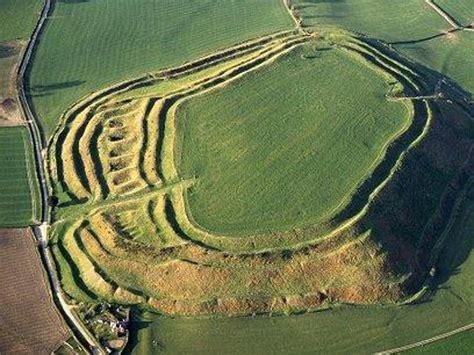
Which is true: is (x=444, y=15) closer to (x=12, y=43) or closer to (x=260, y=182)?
(x=260, y=182)

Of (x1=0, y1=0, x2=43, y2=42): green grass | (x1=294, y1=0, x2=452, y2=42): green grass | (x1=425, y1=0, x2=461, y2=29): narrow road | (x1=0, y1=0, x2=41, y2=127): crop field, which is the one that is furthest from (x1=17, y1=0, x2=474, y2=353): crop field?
(x1=425, y1=0, x2=461, y2=29): narrow road

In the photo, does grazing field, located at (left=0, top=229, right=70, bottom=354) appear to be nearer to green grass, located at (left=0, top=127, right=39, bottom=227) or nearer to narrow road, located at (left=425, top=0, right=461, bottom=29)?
green grass, located at (left=0, top=127, right=39, bottom=227)

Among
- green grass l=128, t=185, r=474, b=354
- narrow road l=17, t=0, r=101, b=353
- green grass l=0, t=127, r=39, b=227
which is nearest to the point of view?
green grass l=128, t=185, r=474, b=354

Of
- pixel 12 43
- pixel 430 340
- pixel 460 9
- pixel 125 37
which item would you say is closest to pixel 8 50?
pixel 12 43

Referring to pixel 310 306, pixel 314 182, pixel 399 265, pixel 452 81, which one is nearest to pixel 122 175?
pixel 314 182

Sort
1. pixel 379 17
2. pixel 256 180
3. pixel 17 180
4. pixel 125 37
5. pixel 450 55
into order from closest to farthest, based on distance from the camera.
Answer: pixel 256 180 → pixel 17 180 → pixel 125 37 → pixel 450 55 → pixel 379 17
